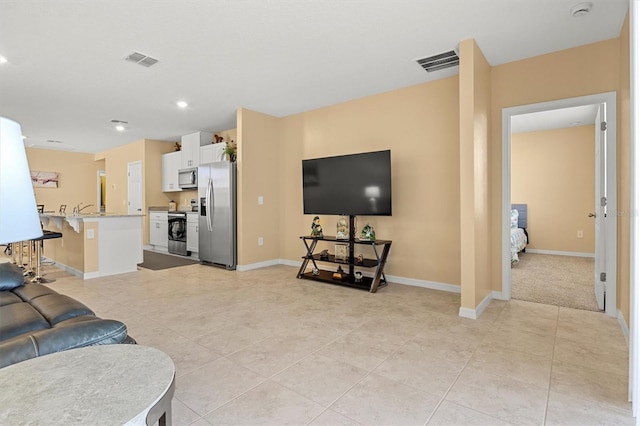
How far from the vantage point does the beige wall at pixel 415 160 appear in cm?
388

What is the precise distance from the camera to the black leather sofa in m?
1.13

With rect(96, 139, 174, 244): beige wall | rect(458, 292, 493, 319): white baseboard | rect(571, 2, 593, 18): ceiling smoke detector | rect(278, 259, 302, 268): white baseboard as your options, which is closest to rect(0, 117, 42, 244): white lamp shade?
rect(458, 292, 493, 319): white baseboard

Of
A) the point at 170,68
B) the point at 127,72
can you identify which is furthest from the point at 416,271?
the point at 127,72

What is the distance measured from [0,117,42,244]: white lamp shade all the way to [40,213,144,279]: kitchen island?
4.66 meters

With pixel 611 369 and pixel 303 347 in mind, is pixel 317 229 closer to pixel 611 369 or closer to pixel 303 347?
pixel 303 347

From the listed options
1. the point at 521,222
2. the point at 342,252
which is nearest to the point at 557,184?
the point at 521,222

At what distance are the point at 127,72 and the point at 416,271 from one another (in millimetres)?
4138

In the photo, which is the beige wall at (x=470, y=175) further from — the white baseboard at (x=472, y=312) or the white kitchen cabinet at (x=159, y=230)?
the white kitchen cabinet at (x=159, y=230)

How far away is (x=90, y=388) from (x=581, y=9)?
12.1 feet

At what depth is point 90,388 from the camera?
870 millimetres

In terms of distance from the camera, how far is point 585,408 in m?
1.67

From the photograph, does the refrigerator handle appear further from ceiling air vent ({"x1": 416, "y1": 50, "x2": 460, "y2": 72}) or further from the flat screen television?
ceiling air vent ({"x1": 416, "y1": 50, "x2": 460, "y2": 72})

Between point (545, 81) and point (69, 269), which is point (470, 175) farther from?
point (69, 269)

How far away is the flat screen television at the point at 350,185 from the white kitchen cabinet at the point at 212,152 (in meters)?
2.20
